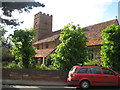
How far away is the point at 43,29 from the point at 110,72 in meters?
32.2

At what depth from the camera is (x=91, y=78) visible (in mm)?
9672

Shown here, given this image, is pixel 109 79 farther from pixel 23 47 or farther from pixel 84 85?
pixel 23 47

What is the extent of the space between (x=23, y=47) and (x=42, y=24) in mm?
26505

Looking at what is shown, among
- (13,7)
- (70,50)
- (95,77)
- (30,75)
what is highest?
(13,7)

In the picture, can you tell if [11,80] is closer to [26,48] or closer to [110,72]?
[26,48]

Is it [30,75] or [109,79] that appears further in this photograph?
[30,75]

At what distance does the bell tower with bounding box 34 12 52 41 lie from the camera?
128 feet

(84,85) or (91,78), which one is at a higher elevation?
(91,78)

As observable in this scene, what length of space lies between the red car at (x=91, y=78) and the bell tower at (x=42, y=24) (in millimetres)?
29982

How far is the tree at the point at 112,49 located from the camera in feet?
40.2

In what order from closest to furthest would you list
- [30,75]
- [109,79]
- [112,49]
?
[109,79], [30,75], [112,49]

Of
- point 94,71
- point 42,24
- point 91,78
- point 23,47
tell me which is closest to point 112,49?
point 94,71

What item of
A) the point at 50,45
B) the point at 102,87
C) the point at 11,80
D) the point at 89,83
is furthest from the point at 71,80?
the point at 50,45

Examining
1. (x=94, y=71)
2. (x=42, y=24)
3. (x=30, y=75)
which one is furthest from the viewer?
(x=42, y=24)
